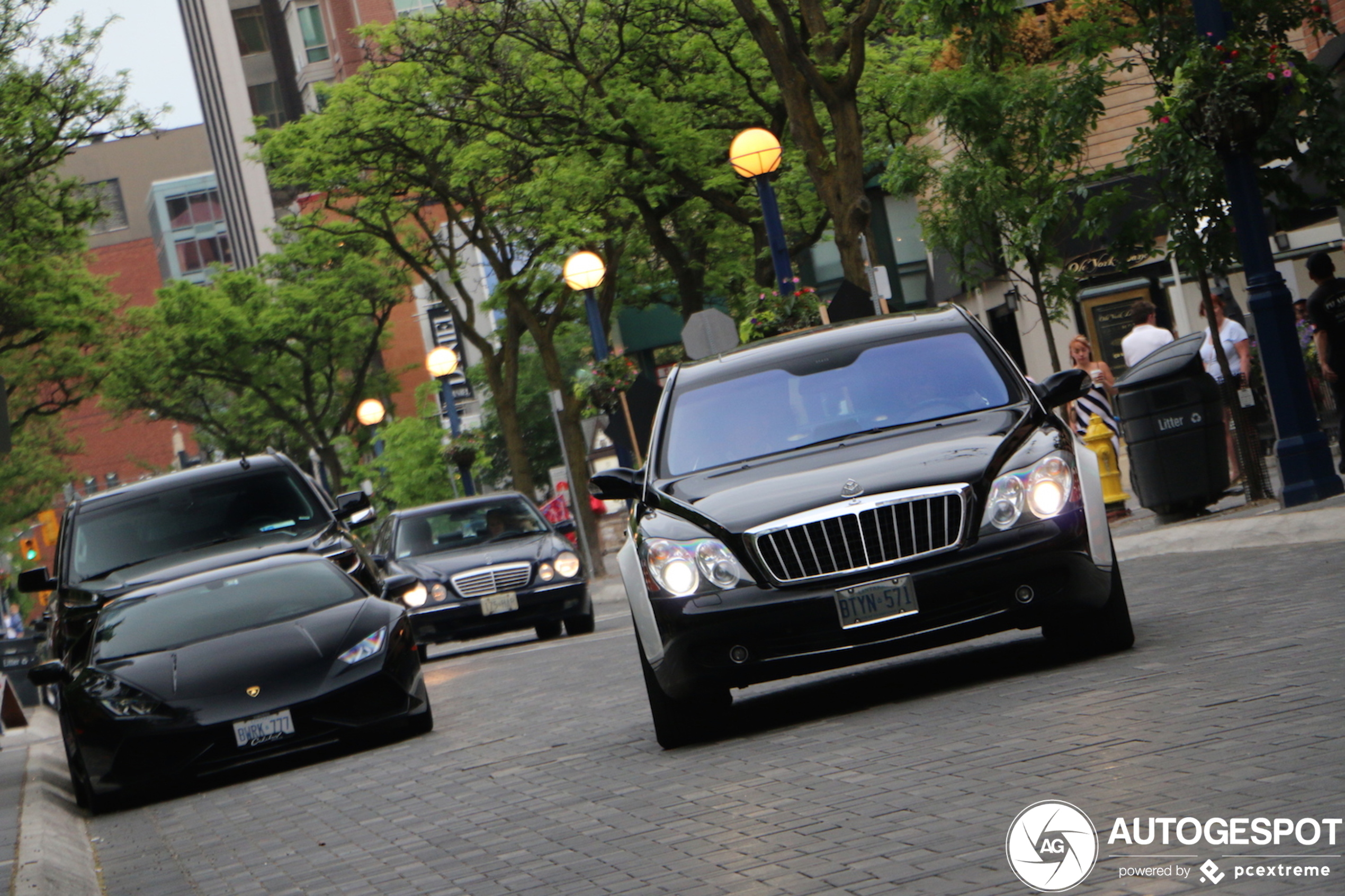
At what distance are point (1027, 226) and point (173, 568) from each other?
11.8 m

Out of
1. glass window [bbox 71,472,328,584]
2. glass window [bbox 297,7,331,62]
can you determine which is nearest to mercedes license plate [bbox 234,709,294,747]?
glass window [bbox 71,472,328,584]

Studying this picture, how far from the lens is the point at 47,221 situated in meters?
38.8

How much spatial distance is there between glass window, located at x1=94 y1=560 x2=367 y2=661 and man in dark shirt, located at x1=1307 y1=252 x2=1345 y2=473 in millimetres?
8440

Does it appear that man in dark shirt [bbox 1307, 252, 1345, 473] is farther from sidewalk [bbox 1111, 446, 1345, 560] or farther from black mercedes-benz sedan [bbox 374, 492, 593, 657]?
black mercedes-benz sedan [bbox 374, 492, 593, 657]

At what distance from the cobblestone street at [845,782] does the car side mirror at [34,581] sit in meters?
4.17

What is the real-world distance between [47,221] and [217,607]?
94.2 ft

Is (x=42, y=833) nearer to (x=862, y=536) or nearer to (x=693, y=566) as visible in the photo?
(x=693, y=566)

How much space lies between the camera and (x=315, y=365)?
55.5 metres

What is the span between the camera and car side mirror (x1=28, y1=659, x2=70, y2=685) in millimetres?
11805

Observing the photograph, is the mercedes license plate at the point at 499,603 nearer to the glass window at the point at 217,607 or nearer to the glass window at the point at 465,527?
the glass window at the point at 465,527

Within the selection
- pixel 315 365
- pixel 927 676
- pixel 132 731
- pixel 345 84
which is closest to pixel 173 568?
pixel 132 731

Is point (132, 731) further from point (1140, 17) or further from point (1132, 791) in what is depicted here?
point (1140, 17)

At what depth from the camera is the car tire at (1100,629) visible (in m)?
8.79

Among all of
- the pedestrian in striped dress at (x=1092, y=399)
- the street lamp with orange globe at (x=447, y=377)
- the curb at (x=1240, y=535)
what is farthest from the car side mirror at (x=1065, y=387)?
the street lamp with orange globe at (x=447, y=377)
